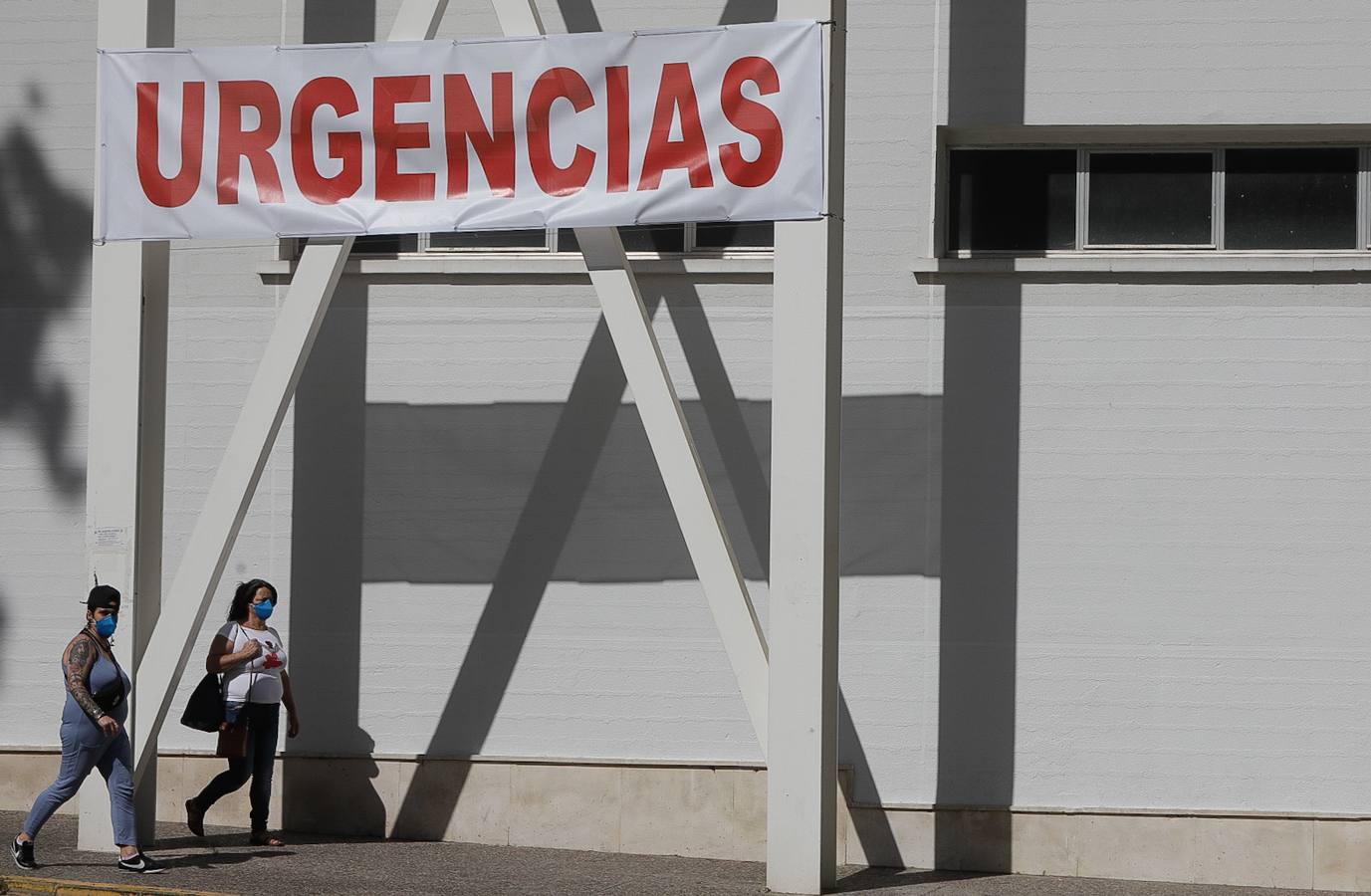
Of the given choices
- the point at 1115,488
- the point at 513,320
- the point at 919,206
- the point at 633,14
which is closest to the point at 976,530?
the point at 1115,488

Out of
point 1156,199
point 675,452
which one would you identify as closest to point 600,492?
point 675,452

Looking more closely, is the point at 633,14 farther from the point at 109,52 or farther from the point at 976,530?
the point at 976,530

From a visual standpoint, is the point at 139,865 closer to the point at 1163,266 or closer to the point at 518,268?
the point at 518,268

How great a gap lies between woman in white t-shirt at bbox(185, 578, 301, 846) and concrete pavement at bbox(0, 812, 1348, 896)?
33cm

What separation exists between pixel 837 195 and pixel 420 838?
17.5 feet

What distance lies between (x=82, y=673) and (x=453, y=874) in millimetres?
2549

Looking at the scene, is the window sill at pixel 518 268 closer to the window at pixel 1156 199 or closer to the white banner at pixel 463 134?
the white banner at pixel 463 134

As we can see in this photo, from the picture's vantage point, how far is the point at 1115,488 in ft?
36.2

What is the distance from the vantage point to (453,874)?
10094 millimetres

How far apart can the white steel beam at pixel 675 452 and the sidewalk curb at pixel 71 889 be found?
328 centimetres

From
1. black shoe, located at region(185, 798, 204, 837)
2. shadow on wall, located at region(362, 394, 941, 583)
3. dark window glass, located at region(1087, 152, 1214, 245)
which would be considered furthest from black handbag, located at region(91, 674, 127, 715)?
dark window glass, located at region(1087, 152, 1214, 245)

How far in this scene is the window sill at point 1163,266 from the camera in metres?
10.9

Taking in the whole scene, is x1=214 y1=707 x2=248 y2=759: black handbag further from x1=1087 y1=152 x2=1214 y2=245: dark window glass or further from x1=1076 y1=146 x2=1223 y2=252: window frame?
x1=1087 y1=152 x2=1214 y2=245: dark window glass

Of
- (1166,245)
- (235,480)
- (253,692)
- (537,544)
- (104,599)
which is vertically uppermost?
(1166,245)
